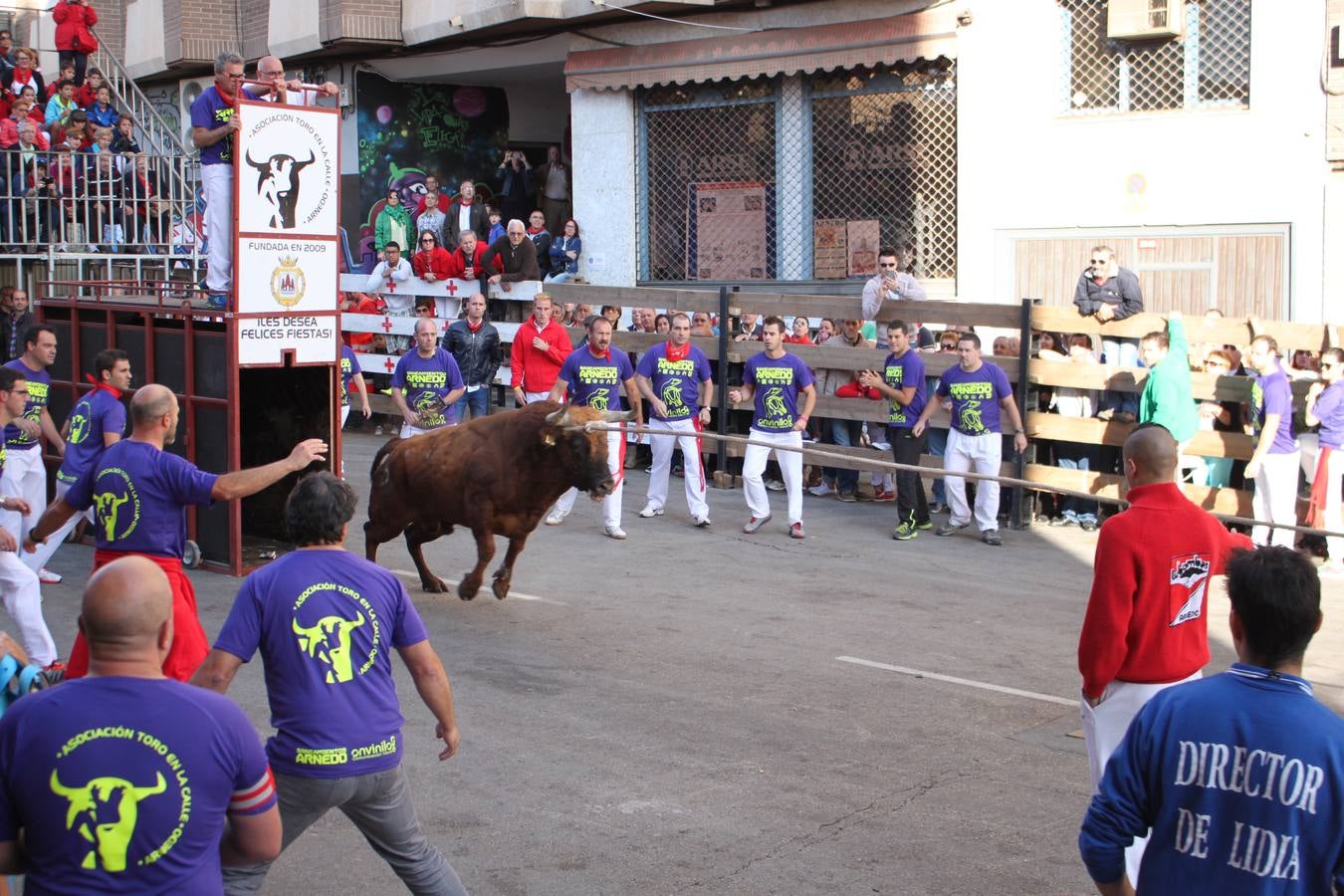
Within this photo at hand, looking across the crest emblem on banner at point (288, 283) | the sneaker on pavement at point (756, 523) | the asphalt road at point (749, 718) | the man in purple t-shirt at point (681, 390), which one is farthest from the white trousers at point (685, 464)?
the crest emblem on banner at point (288, 283)

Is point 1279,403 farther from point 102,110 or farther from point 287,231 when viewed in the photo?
point 102,110

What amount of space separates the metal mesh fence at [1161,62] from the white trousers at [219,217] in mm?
9547

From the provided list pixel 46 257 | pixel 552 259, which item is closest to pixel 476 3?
pixel 552 259

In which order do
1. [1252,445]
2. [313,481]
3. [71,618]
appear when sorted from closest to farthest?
1. [313,481]
2. [71,618]
3. [1252,445]

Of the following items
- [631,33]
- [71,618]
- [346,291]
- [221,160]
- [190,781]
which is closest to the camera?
[190,781]

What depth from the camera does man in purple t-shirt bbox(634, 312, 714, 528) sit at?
14.9 meters

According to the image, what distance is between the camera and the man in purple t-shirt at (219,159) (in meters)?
11.7

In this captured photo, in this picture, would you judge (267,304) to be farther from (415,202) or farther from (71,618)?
(415,202)

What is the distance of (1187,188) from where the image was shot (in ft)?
53.1

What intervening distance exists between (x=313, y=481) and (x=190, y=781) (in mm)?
1764

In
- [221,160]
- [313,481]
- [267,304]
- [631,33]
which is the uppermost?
[631,33]

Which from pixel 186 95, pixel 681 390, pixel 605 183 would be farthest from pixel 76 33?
pixel 681 390

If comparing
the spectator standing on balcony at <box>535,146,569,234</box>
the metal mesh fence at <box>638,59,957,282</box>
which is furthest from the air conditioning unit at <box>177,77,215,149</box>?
the metal mesh fence at <box>638,59,957,282</box>

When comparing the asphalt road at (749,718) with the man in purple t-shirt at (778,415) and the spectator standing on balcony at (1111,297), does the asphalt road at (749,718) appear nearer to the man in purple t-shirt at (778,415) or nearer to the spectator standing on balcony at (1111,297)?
the man in purple t-shirt at (778,415)
